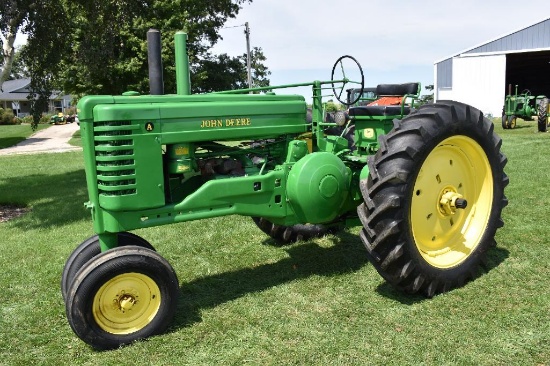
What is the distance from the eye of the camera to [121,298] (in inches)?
128

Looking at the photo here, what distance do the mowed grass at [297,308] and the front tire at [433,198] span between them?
10.4 inches

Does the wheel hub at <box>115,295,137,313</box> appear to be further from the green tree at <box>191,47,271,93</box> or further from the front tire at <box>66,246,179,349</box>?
the green tree at <box>191,47,271,93</box>

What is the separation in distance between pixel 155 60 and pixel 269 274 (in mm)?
2080

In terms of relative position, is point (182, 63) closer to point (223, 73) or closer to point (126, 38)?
point (126, 38)

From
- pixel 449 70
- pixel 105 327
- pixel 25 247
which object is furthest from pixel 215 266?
pixel 449 70

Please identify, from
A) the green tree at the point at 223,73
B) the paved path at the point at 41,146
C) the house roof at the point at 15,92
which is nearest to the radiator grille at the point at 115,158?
the paved path at the point at 41,146

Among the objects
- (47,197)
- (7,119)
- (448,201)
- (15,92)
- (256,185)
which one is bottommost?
(47,197)

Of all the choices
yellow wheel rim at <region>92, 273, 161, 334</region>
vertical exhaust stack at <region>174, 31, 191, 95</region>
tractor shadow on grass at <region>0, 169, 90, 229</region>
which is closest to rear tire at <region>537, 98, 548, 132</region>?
tractor shadow on grass at <region>0, 169, 90, 229</region>

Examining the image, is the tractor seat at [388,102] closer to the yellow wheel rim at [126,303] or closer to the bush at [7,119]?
the yellow wheel rim at [126,303]

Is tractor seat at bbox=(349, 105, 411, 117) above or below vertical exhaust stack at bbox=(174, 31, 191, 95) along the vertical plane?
below

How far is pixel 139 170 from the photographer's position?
3.41 m

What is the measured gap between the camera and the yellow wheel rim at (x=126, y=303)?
10.5 feet

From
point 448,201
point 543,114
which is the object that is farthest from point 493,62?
point 448,201

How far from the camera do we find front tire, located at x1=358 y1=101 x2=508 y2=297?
11.4ft
